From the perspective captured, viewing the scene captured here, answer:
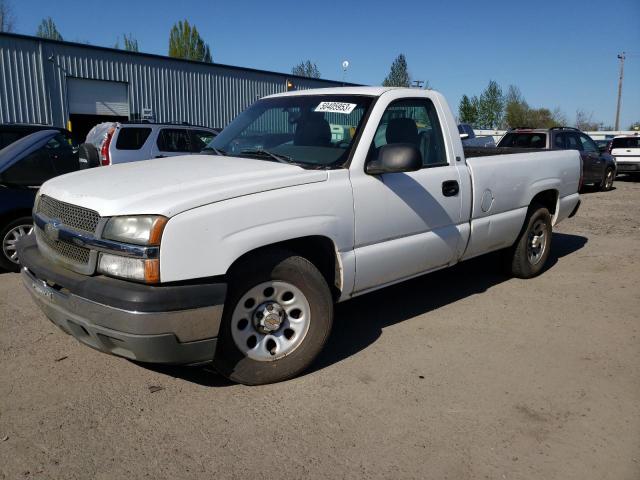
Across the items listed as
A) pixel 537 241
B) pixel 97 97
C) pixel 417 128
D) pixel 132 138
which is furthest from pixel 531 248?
pixel 97 97

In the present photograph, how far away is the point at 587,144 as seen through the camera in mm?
15477

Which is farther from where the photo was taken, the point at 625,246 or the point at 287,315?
the point at 625,246

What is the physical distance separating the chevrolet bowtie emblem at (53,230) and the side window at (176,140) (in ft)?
27.9

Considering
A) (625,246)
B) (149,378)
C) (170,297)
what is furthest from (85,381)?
(625,246)

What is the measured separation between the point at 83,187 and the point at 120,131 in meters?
8.31

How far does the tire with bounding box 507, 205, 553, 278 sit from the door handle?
1.64 m

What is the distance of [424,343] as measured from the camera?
4.21 m

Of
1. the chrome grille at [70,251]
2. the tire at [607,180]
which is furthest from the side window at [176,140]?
the tire at [607,180]

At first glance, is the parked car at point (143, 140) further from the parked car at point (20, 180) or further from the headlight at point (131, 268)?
the headlight at point (131, 268)

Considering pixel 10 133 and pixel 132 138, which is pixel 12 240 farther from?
pixel 132 138

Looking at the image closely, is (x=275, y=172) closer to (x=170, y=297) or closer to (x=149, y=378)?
(x=170, y=297)

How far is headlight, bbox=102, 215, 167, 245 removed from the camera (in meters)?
2.85

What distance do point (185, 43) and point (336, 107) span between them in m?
54.3

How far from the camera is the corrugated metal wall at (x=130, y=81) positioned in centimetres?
1827
